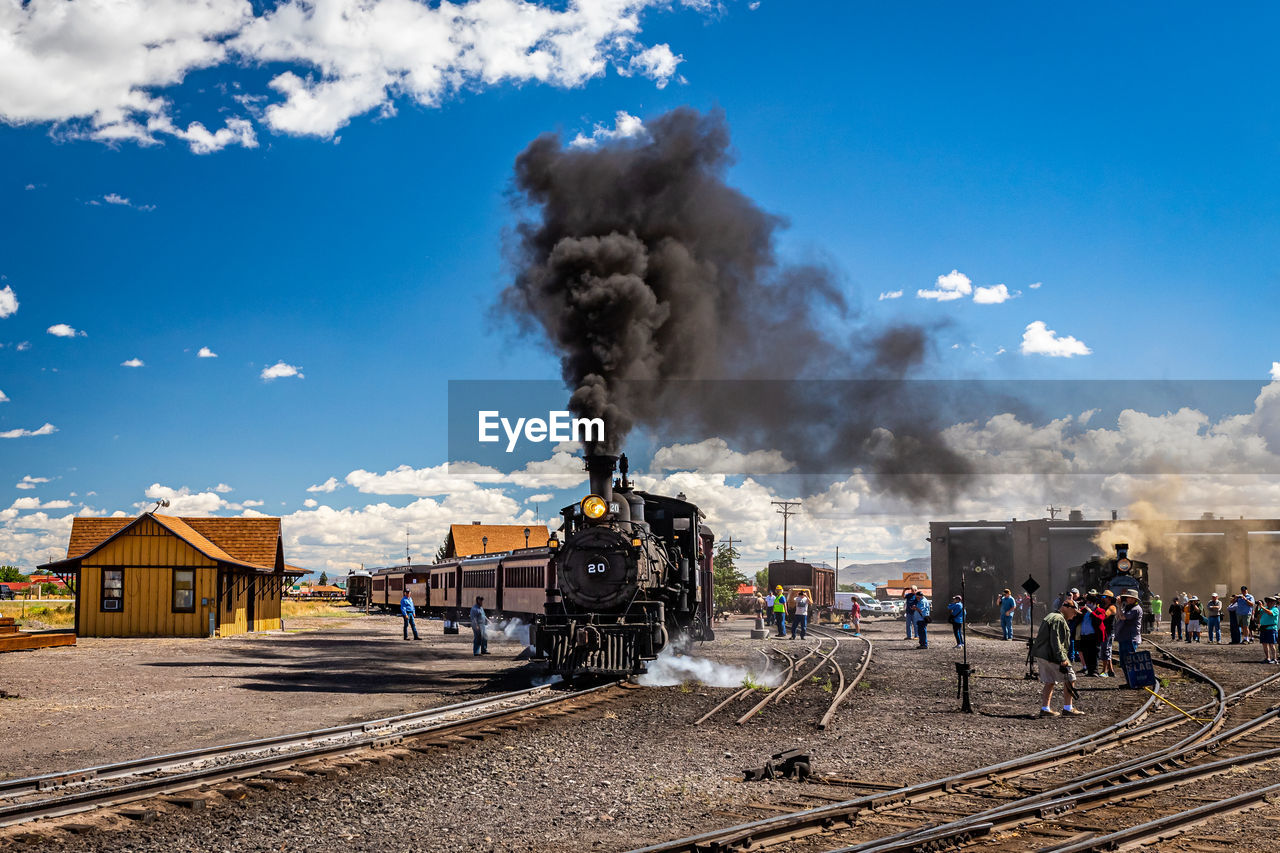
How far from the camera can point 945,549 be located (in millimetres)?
46594

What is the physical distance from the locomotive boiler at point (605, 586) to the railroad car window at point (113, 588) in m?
17.1

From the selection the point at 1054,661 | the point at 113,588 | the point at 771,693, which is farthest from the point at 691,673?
the point at 113,588

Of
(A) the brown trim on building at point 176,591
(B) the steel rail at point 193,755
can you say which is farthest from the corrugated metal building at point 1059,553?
(B) the steel rail at point 193,755

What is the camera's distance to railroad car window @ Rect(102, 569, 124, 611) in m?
27.3


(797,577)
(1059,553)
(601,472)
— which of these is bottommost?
(797,577)

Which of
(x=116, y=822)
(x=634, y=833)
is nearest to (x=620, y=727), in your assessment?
(x=634, y=833)

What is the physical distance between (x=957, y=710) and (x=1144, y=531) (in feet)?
102

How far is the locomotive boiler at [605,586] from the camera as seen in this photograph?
1441 cm

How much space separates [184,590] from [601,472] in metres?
17.2

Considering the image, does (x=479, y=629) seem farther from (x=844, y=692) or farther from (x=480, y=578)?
(x=480, y=578)

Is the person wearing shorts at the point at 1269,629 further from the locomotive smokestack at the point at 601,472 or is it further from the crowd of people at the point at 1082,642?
Answer: the locomotive smokestack at the point at 601,472

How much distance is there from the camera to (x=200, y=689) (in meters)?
15.2

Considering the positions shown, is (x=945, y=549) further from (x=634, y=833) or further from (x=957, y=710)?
(x=634, y=833)

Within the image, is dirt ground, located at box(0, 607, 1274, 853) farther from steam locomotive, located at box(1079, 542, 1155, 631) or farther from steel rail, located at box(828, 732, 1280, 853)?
steam locomotive, located at box(1079, 542, 1155, 631)
